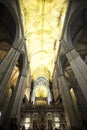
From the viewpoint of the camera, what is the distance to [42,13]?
549 inches

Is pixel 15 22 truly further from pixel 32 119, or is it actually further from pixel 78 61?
pixel 32 119

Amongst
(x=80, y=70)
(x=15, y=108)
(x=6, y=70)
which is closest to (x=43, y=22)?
(x=80, y=70)

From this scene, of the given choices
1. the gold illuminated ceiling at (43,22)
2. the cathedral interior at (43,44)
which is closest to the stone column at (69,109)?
the cathedral interior at (43,44)

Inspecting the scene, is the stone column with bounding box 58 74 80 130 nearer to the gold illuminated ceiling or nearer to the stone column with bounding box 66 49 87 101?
the stone column with bounding box 66 49 87 101

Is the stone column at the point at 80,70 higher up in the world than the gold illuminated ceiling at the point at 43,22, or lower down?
lower down

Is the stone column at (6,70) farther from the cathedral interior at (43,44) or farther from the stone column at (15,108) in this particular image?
the stone column at (15,108)

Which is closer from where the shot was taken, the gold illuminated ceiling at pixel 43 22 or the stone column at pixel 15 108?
the stone column at pixel 15 108

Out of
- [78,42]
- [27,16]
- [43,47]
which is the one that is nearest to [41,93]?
[43,47]

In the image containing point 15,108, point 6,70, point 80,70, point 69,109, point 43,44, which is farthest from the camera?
point 43,44

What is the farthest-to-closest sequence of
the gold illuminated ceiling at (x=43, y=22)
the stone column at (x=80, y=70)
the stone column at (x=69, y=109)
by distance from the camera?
the gold illuminated ceiling at (x=43, y=22), the stone column at (x=69, y=109), the stone column at (x=80, y=70)

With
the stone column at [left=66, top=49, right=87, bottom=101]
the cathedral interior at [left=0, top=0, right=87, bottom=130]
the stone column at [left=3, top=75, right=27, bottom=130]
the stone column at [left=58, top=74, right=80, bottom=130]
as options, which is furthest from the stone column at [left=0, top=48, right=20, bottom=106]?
the stone column at [left=58, top=74, right=80, bottom=130]

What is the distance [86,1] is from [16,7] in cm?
663

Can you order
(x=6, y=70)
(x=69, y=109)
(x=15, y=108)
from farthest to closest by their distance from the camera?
(x=69, y=109), (x=15, y=108), (x=6, y=70)

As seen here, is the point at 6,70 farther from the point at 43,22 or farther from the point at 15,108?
the point at 43,22
